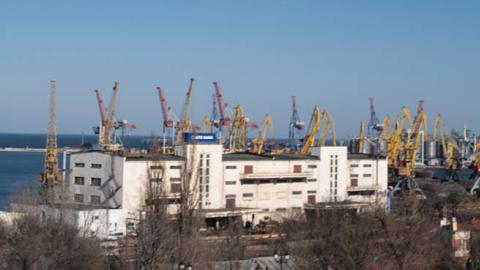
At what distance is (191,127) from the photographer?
31047mm

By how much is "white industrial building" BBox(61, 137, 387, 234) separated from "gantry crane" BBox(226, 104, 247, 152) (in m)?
13.8

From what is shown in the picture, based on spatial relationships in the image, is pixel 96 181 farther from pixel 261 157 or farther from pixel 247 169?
pixel 261 157

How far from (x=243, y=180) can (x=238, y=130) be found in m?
16.6

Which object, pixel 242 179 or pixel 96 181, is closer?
pixel 96 181

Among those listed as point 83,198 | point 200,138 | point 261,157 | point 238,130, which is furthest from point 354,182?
point 238,130

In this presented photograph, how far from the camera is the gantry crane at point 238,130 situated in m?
32.4

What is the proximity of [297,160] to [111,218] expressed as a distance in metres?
4.73

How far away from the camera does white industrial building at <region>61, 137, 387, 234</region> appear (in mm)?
14875

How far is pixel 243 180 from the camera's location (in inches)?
651

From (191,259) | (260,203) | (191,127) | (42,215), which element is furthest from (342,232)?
(191,127)

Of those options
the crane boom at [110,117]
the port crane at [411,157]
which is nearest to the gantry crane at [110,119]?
the crane boom at [110,117]

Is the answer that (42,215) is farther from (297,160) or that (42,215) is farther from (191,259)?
(297,160)

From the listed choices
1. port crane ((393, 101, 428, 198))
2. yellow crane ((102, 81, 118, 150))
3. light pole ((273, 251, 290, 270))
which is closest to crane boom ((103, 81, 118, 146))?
yellow crane ((102, 81, 118, 150))

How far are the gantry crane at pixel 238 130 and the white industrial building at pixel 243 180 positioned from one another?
13.8 meters
